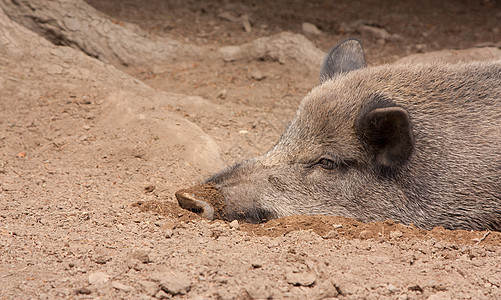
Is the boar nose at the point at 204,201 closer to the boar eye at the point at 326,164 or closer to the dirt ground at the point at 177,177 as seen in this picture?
the dirt ground at the point at 177,177

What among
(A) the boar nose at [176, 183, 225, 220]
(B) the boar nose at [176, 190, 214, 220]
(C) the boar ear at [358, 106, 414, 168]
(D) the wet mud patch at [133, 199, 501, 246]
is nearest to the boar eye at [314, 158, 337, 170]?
(C) the boar ear at [358, 106, 414, 168]

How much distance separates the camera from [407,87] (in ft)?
13.9

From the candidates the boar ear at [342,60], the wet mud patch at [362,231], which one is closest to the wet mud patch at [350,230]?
the wet mud patch at [362,231]

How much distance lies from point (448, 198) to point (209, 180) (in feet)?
6.32

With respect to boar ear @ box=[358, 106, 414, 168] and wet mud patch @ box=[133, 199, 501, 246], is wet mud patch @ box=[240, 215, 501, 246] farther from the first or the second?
boar ear @ box=[358, 106, 414, 168]

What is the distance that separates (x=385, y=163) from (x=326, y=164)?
1.56 feet

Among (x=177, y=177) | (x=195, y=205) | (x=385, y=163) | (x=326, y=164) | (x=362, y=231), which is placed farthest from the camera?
(x=177, y=177)

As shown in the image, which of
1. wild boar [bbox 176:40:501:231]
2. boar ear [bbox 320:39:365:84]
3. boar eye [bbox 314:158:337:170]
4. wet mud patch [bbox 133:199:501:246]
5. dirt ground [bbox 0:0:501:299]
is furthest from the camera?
boar ear [bbox 320:39:365:84]

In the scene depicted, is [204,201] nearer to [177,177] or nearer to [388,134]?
[177,177]

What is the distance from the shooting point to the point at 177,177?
4.85 meters

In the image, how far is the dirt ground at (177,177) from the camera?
A: 2.84 m

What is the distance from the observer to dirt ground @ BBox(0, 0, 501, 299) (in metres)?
2.84

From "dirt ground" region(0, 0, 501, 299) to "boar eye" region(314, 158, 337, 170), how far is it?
0.49 meters

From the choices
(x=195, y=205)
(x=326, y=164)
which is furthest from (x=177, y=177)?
(x=326, y=164)
